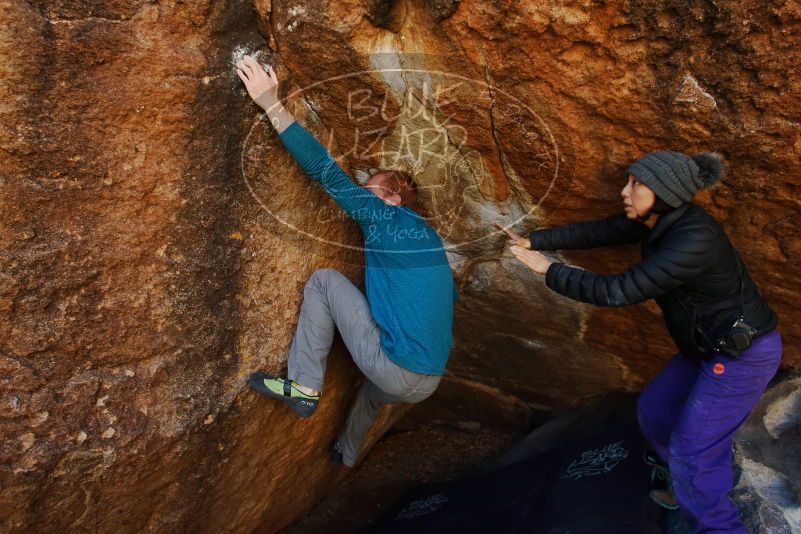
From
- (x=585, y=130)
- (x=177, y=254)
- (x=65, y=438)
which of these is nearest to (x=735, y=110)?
(x=585, y=130)

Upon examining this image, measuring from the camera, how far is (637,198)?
7.03 feet

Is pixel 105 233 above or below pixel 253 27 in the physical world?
below

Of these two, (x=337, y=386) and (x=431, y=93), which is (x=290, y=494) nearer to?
(x=337, y=386)

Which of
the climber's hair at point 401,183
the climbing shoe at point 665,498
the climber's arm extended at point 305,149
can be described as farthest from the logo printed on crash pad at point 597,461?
the climber's arm extended at point 305,149

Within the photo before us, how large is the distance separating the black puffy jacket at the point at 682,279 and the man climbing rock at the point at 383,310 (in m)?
0.54

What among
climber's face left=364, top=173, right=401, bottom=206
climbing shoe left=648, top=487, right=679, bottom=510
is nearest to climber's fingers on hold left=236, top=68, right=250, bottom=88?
climber's face left=364, top=173, right=401, bottom=206

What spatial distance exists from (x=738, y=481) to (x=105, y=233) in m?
2.71

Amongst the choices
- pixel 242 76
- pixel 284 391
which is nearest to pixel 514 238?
pixel 284 391

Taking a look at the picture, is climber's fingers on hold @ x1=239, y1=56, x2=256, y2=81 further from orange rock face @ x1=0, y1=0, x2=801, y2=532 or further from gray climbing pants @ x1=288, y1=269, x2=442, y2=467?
gray climbing pants @ x1=288, y1=269, x2=442, y2=467

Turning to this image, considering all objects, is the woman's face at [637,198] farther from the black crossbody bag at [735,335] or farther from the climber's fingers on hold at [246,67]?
the climber's fingers on hold at [246,67]

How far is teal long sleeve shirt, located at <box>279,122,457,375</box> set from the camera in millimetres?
2482

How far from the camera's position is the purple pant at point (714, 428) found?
230 centimetres

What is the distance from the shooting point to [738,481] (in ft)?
8.65

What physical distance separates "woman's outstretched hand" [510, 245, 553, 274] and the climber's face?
54 centimetres
